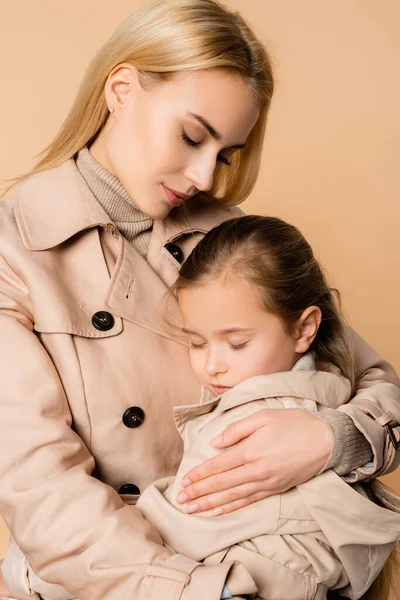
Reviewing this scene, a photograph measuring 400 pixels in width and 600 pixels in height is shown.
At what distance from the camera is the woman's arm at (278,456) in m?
1.92

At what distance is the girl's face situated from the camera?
6.82 feet

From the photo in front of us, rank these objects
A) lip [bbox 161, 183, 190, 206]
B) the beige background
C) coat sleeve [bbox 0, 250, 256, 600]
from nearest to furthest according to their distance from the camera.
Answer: coat sleeve [bbox 0, 250, 256, 600] → lip [bbox 161, 183, 190, 206] → the beige background

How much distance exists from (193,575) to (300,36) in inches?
108

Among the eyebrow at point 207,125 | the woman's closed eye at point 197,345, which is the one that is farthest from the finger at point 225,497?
the eyebrow at point 207,125

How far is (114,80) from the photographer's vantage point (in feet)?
7.39

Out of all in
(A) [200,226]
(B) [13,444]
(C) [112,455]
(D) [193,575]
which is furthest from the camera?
(A) [200,226]

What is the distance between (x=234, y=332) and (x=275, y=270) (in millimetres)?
189

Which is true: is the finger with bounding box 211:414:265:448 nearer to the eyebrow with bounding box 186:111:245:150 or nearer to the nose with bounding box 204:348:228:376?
the nose with bounding box 204:348:228:376

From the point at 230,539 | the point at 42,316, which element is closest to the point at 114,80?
the point at 42,316

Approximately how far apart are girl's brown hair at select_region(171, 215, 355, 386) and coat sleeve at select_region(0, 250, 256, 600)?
0.45 metres

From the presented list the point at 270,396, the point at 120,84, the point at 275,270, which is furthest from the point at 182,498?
the point at 120,84

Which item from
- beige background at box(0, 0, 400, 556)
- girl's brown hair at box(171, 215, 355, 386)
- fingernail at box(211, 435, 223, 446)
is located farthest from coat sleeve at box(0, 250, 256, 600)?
beige background at box(0, 0, 400, 556)

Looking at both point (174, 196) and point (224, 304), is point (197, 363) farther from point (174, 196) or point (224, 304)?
point (174, 196)

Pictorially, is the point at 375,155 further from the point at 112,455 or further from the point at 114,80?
the point at 112,455
